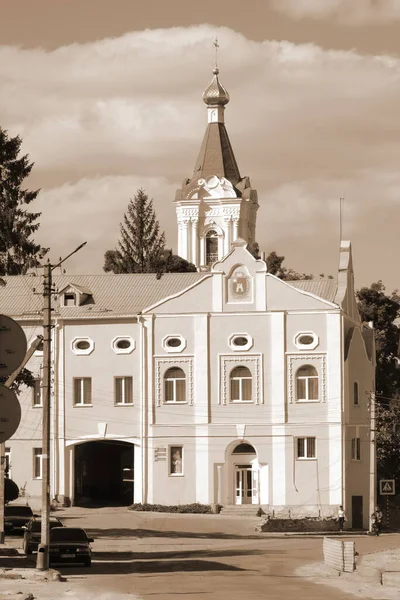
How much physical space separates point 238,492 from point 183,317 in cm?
963

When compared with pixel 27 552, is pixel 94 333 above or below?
above

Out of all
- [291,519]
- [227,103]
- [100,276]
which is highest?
[227,103]

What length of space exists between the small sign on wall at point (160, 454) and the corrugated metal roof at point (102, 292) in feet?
24.3

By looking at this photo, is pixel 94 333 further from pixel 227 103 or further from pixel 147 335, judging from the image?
pixel 227 103

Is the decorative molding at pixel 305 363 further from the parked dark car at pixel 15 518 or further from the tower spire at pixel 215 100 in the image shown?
the tower spire at pixel 215 100

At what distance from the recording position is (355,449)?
7425 centimetres

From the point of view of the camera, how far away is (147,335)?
74.6 metres

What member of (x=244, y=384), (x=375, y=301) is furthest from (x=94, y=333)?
(x=375, y=301)

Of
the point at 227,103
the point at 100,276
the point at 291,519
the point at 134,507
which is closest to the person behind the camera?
the point at 291,519

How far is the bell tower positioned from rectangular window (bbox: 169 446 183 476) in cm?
4308

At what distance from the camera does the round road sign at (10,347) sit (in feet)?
67.7

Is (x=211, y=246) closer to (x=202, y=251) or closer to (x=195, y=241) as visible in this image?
(x=202, y=251)

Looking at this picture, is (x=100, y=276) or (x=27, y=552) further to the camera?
(x=100, y=276)

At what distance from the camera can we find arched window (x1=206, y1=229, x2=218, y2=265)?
11719 cm
